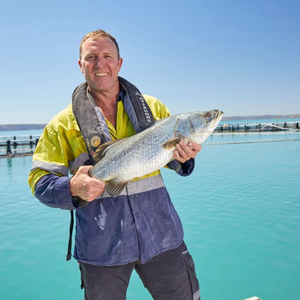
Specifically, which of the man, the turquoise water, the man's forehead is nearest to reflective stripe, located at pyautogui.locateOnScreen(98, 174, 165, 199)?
the man

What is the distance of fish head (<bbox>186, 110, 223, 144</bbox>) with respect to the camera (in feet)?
7.42

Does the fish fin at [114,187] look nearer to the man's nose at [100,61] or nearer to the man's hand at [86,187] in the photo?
the man's hand at [86,187]

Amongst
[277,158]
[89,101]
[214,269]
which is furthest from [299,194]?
[89,101]

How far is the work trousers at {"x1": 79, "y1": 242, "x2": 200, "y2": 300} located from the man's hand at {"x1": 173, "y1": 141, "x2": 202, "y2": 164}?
74cm

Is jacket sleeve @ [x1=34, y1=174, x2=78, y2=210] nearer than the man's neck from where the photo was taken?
Yes

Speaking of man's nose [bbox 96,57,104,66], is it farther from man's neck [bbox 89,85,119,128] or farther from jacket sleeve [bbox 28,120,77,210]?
jacket sleeve [bbox 28,120,77,210]

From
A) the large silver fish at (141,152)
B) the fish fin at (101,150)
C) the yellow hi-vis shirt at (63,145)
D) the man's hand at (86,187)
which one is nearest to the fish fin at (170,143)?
the large silver fish at (141,152)

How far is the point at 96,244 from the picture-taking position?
6.81 ft

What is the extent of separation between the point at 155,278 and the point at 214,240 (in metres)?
4.09

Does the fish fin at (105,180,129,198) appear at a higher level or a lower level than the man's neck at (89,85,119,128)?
lower

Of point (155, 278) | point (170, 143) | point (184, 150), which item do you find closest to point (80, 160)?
point (170, 143)

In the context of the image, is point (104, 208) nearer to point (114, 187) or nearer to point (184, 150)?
point (114, 187)

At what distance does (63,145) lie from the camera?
85.7 inches

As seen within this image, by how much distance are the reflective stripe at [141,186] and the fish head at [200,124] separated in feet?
Result: 1.52
